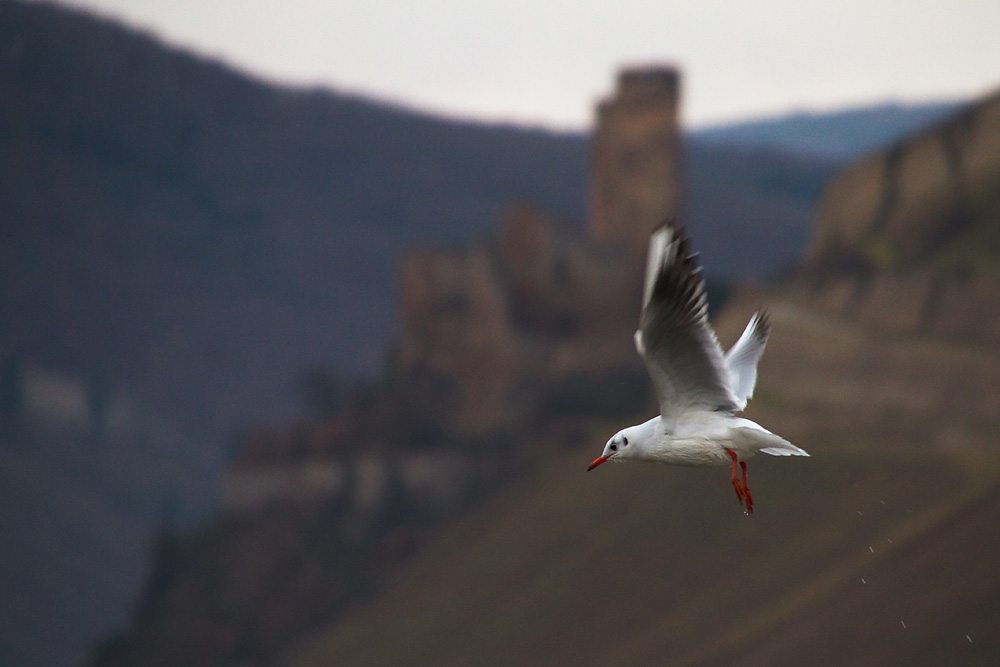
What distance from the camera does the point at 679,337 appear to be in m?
16.5

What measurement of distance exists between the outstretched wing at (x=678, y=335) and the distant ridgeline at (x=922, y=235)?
135 ft

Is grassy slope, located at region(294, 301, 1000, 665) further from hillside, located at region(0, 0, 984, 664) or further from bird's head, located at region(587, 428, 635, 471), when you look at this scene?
hillside, located at region(0, 0, 984, 664)

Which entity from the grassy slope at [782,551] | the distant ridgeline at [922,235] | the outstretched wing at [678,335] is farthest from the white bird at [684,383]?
the distant ridgeline at [922,235]

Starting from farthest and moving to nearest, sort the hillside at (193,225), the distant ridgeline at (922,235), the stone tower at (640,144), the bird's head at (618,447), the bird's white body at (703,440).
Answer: the hillside at (193,225), the stone tower at (640,144), the distant ridgeline at (922,235), the bird's head at (618,447), the bird's white body at (703,440)

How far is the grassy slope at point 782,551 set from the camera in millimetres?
42572

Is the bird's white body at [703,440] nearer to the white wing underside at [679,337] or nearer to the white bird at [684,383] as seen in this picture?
the white bird at [684,383]

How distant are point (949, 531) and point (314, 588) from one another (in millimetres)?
35731

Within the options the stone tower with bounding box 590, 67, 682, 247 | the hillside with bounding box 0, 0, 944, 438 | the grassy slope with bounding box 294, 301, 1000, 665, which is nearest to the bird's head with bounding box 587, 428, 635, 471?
the grassy slope with bounding box 294, 301, 1000, 665

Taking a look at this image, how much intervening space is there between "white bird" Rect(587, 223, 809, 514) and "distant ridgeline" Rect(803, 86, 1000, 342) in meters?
40.7

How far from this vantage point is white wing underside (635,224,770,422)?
52.2 feet

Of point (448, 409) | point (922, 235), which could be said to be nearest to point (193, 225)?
point (448, 409)

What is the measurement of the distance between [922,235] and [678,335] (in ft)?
165

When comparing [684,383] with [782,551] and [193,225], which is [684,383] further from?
[193,225]

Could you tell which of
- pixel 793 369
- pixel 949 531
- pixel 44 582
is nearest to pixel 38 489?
pixel 44 582
